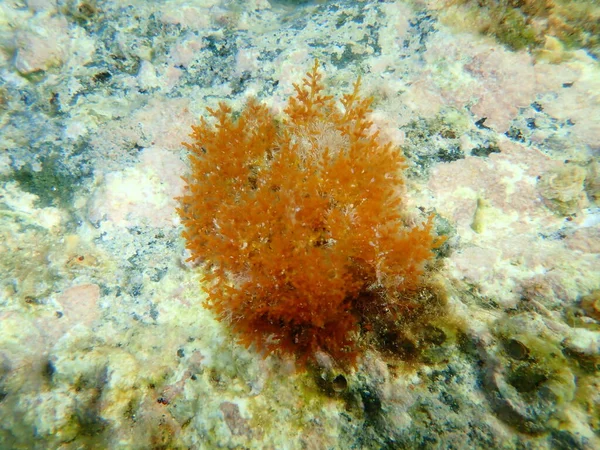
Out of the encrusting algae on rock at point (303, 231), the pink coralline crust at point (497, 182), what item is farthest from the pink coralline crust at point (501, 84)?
the encrusting algae on rock at point (303, 231)

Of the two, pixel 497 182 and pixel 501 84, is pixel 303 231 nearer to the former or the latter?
pixel 497 182

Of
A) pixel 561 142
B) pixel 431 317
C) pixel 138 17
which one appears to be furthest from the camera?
pixel 138 17

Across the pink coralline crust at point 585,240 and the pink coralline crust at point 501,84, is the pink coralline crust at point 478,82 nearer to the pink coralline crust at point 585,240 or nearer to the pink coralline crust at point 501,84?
the pink coralline crust at point 501,84

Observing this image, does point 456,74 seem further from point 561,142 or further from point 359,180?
point 359,180

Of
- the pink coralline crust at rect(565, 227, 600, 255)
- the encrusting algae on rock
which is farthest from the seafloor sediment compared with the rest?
the encrusting algae on rock

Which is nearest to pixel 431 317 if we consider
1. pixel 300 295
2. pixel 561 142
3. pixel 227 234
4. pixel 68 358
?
pixel 300 295

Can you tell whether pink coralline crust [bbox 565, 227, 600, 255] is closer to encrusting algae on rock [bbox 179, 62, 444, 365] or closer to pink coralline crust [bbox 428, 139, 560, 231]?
pink coralline crust [bbox 428, 139, 560, 231]

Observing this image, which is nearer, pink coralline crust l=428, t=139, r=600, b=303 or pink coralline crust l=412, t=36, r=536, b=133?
pink coralline crust l=428, t=139, r=600, b=303
